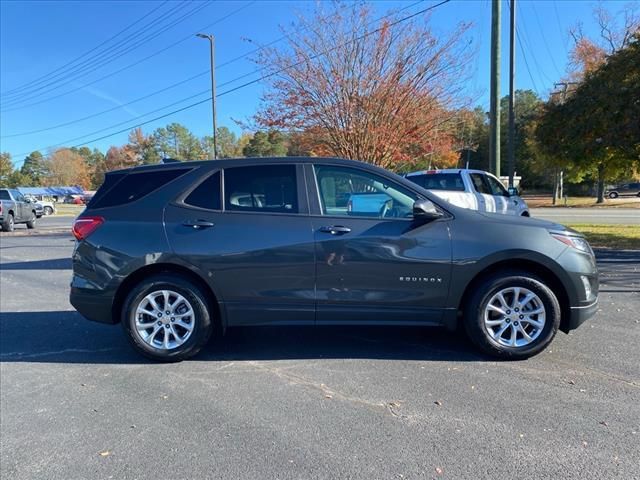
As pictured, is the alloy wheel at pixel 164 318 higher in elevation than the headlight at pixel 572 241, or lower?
lower

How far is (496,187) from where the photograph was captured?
11.2 metres

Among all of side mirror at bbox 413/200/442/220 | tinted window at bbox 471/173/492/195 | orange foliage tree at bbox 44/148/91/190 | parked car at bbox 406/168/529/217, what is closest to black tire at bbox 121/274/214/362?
side mirror at bbox 413/200/442/220

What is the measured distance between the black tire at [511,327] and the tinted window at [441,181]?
6.24 metres

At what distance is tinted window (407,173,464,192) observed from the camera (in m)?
10.2

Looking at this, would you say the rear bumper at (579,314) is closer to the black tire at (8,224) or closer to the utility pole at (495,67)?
the utility pole at (495,67)

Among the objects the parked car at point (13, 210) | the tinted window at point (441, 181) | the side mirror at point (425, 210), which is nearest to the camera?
the side mirror at point (425, 210)

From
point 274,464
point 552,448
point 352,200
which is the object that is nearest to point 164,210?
point 352,200

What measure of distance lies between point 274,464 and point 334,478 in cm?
38

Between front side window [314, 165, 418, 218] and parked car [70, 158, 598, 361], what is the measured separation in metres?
0.01

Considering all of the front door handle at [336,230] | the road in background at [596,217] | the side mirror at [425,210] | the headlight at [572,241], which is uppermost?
the side mirror at [425,210]

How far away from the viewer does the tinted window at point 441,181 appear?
1023 cm

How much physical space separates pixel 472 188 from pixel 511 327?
6.53 metres

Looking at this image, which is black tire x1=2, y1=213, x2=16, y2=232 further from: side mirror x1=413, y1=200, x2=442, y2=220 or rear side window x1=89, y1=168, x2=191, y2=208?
side mirror x1=413, y1=200, x2=442, y2=220

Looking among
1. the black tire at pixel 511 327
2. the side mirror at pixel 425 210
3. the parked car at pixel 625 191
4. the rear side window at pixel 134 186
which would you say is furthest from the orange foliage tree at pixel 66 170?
the black tire at pixel 511 327
